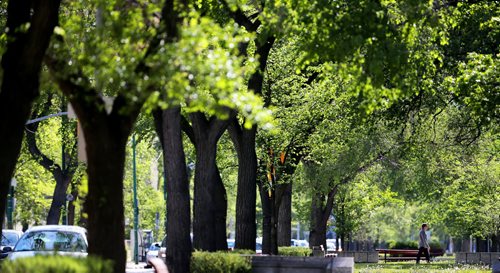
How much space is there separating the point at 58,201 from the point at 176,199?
26.5 meters

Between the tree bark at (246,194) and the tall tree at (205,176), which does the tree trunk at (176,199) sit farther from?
the tree bark at (246,194)

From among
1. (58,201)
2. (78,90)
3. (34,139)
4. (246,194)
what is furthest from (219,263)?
(58,201)

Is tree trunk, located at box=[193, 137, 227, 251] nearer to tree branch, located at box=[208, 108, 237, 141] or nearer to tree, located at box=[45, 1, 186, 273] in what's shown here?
tree branch, located at box=[208, 108, 237, 141]

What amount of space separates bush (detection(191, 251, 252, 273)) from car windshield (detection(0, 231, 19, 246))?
1896cm

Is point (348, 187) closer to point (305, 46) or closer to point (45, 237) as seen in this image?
point (45, 237)

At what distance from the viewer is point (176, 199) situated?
21531mm

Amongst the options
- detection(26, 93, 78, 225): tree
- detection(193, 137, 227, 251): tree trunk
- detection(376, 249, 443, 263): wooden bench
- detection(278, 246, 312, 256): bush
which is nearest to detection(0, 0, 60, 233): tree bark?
detection(193, 137, 227, 251): tree trunk

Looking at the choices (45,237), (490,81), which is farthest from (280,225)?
(490,81)

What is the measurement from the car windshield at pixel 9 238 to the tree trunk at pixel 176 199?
1788cm

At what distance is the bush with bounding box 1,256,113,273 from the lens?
1027cm

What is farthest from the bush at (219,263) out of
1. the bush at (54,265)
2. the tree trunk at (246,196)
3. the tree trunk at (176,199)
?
the bush at (54,265)

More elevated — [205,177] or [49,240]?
[205,177]

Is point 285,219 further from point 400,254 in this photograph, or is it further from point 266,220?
point 400,254

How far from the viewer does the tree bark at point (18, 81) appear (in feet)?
40.6
